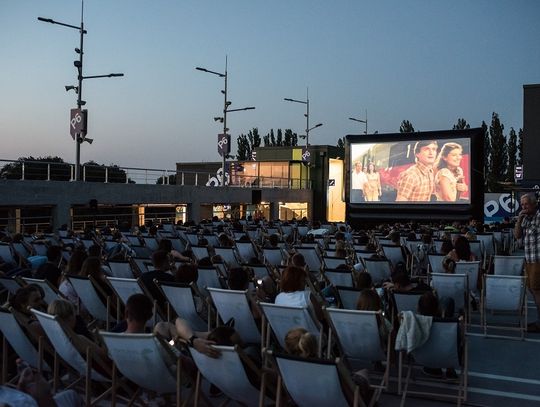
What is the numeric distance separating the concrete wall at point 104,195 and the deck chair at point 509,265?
13.4 m

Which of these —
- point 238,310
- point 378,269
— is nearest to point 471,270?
point 378,269

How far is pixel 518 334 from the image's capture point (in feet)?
22.6

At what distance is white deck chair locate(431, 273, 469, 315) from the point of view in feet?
21.0

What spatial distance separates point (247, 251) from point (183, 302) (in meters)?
5.32

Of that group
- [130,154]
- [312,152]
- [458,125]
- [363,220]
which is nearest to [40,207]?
[363,220]

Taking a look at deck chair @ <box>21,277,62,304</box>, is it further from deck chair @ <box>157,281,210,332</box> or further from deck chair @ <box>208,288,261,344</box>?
deck chair @ <box>208,288,261,344</box>

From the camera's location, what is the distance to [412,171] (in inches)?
968

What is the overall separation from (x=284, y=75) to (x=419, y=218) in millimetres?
33735

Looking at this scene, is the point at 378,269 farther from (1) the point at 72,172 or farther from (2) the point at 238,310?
(1) the point at 72,172

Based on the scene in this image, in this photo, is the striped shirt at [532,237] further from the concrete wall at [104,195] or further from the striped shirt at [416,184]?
the striped shirt at [416,184]

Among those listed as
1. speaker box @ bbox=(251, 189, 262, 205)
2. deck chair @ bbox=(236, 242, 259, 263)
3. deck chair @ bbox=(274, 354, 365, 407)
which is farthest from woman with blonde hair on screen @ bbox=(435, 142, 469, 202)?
deck chair @ bbox=(274, 354, 365, 407)

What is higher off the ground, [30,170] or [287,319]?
[30,170]

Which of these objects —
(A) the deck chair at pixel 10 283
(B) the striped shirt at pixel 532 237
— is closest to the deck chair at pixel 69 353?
(A) the deck chair at pixel 10 283

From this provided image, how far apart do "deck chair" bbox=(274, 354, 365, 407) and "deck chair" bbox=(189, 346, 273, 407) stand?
0.24m
